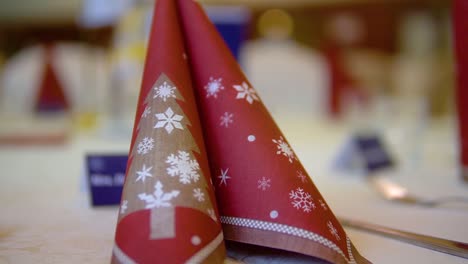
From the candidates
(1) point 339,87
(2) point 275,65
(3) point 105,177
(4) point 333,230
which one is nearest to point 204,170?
(4) point 333,230

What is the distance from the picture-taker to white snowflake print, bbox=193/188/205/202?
41 cm

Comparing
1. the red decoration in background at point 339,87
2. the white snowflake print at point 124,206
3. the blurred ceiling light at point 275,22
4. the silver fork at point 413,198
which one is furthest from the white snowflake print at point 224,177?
the blurred ceiling light at point 275,22

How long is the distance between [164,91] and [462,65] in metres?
0.63

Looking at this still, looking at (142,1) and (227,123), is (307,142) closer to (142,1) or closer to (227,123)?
(142,1)

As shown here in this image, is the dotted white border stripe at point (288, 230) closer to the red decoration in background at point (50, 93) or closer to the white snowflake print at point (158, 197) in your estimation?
the white snowflake print at point (158, 197)

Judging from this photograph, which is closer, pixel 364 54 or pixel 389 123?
pixel 389 123

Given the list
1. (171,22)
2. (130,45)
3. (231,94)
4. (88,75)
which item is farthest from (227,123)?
(88,75)

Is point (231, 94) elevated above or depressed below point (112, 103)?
above

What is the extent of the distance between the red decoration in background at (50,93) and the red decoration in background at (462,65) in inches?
81.3

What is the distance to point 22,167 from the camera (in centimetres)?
108

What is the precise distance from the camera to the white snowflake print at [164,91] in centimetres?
46

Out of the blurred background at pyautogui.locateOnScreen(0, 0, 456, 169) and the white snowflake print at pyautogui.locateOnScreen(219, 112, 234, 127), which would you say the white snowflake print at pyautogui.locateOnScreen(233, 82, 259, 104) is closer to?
the white snowflake print at pyautogui.locateOnScreen(219, 112, 234, 127)

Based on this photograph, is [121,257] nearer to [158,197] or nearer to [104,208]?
[158,197]

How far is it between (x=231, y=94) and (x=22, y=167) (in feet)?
2.58
